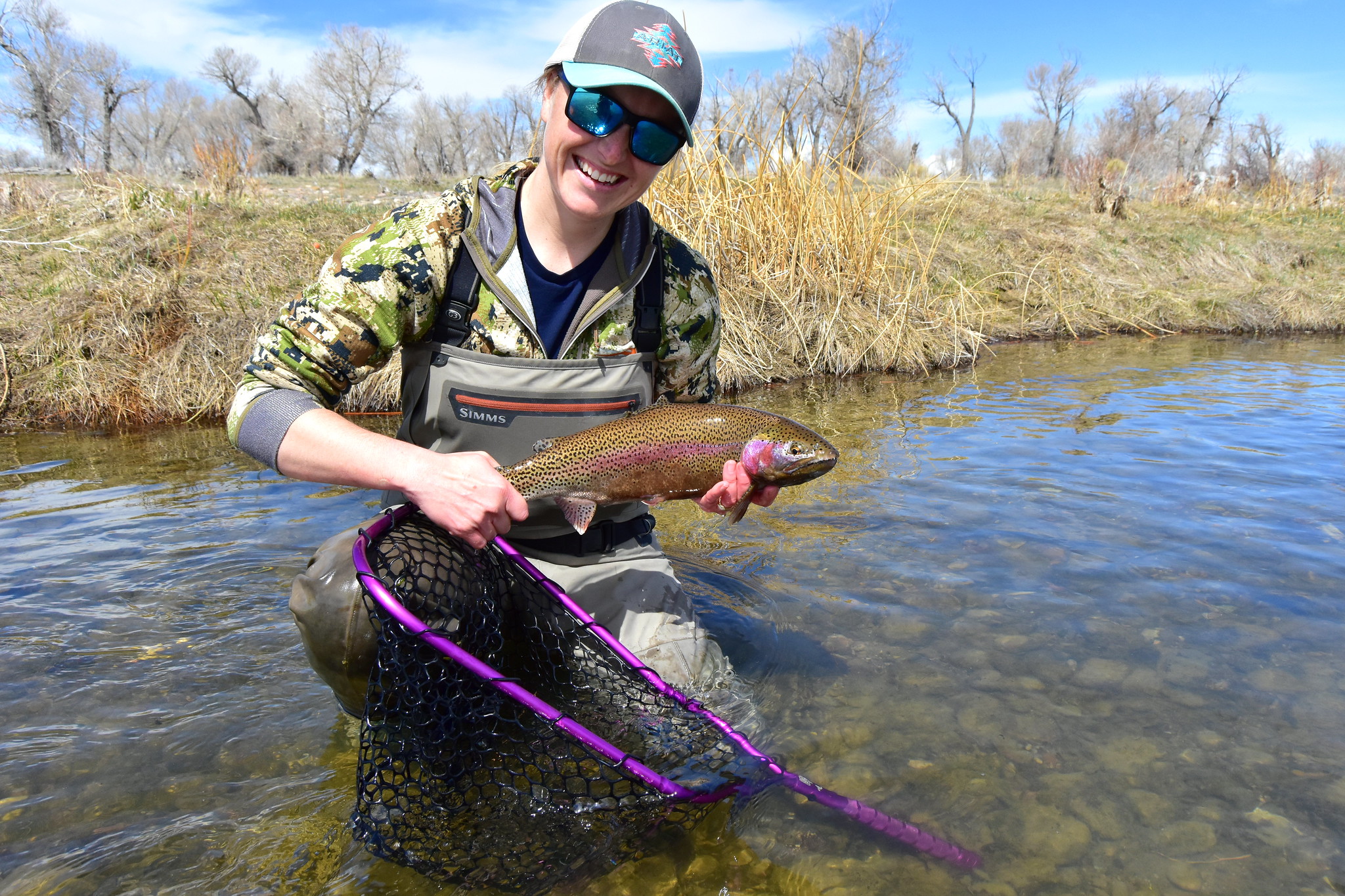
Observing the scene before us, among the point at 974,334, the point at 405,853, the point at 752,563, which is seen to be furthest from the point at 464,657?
the point at 974,334

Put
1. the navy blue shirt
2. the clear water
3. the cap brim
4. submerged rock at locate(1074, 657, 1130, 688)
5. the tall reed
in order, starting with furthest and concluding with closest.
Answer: the tall reed < submerged rock at locate(1074, 657, 1130, 688) < the navy blue shirt < the cap brim < the clear water

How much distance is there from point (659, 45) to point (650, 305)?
925mm

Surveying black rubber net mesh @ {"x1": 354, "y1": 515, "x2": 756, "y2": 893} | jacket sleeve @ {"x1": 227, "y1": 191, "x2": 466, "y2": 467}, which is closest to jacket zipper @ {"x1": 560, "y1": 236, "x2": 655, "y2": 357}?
jacket sleeve @ {"x1": 227, "y1": 191, "x2": 466, "y2": 467}

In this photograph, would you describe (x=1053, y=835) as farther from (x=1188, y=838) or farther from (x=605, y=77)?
(x=605, y=77)

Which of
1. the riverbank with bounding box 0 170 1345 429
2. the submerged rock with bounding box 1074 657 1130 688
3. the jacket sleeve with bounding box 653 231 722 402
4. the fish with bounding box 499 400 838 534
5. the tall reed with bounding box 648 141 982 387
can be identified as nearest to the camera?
the fish with bounding box 499 400 838 534

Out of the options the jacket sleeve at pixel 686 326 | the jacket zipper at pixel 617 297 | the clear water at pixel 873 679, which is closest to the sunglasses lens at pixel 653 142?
the jacket zipper at pixel 617 297

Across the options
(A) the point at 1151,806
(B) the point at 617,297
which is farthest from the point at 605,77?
(A) the point at 1151,806

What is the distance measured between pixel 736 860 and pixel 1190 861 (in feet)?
4.51

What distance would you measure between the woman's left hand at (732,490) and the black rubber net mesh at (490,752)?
70 centimetres

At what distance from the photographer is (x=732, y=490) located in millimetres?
3092

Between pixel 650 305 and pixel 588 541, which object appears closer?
pixel 650 305

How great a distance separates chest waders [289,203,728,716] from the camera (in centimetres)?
257

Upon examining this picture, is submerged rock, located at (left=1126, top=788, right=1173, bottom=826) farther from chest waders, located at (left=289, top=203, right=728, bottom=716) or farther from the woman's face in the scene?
the woman's face

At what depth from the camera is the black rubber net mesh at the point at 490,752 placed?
231 centimetres
